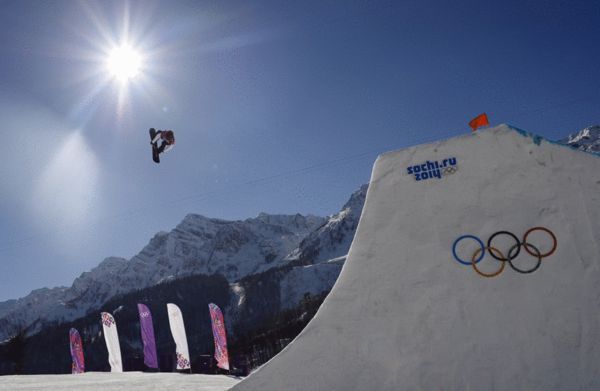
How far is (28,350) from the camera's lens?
146375 millimetres

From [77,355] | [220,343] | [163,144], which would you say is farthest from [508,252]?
[77,355]

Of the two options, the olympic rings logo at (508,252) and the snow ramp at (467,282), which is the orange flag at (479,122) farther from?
the olympic rings logo at (508,252)

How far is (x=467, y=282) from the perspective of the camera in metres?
4.77

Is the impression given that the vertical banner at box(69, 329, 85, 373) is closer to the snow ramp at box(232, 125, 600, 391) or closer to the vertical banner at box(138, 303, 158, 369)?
the vertical banner at box(138, 303, 158, 369)

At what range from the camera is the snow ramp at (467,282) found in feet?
14.4

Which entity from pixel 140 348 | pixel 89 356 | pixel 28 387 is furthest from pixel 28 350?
pixel 28 387

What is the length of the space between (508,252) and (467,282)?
618mm

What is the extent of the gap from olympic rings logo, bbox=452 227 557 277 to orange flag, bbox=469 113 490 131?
4.53 feet

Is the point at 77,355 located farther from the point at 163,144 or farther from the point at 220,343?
the point at 163,144

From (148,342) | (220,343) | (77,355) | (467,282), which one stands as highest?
(467,282)

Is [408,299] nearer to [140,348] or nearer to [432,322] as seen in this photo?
[432,322]

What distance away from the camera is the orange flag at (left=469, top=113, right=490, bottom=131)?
17.4 feet

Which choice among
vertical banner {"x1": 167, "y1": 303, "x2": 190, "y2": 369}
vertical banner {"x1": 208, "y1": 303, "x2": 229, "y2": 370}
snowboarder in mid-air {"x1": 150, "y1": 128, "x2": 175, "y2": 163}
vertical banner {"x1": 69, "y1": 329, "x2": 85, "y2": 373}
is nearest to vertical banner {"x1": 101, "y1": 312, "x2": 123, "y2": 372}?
vertical banner {"x1": 69, "y1": 329, "x2": 85, "y2": 373}

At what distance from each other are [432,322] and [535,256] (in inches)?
55.7
